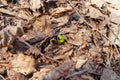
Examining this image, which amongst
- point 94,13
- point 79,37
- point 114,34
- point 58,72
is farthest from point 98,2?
point 58,72

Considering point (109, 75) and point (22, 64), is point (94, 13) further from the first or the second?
point (22, 64)

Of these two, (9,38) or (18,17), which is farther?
(18,17)

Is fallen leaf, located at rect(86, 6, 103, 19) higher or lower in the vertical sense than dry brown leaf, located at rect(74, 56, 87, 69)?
higher

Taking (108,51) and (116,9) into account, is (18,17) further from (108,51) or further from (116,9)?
(116,9)

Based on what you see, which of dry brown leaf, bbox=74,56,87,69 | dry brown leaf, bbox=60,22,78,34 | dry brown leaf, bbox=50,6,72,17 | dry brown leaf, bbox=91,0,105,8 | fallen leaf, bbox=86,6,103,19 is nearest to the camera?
dry brown leaf, bbox=74,56,87,69

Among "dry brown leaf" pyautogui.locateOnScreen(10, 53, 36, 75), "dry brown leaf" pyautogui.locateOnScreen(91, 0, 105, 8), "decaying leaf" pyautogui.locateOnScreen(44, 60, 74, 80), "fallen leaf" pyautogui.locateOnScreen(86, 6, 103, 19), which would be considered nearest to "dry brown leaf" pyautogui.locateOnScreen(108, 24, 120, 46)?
"fallen leaf" pyautogui.locateOnScreen(86, 6, 103, 19)

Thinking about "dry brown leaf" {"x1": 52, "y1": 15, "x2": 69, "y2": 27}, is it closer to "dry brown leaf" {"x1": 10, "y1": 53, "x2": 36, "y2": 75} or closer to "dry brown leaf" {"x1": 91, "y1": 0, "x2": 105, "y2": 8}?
"dry brown leaf" {"x1": 91, "y1": 0, "x2": 105, "y2": 8}

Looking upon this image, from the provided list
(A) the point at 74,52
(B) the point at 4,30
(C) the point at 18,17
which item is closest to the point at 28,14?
(C) the point at 18,17
